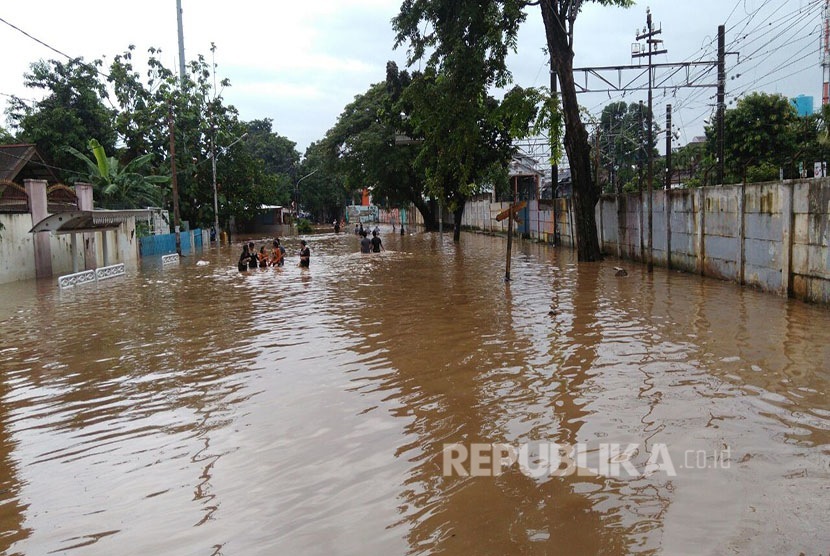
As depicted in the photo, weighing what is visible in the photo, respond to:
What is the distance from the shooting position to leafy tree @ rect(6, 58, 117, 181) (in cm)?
3644

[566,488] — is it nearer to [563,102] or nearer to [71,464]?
[71,464]

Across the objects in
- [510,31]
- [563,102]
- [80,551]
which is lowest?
[80,551]

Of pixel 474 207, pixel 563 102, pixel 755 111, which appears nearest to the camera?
pixel 563 102

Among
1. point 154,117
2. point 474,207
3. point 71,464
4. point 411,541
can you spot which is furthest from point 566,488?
point 474,207

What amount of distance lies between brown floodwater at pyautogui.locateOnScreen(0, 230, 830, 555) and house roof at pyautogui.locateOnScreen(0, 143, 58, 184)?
1712cm

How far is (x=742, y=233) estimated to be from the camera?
48.0ft

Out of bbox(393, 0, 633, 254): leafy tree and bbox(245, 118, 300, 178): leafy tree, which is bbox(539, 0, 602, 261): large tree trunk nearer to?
bbox(393, 0, 633, 254): leafy tree

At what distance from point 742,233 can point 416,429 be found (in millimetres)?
11496

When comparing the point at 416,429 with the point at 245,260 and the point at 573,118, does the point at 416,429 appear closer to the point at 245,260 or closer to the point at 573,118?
the point at 573,118

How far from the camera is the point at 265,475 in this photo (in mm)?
5250

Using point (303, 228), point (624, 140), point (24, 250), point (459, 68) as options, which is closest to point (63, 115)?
point (24, 250)

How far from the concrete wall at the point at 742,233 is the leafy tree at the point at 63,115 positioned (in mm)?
30394

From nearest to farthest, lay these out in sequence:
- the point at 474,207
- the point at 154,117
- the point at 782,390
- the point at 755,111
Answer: the point at 782,390 → the point at 755,111 → the point at 154,117 → the point at 474,207

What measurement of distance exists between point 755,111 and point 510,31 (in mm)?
18616
